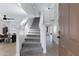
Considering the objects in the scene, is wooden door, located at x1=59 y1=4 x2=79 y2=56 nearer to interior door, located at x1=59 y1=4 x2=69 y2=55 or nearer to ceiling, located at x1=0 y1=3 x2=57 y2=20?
interior door, located at x1=59 y1=4 x2=69 y2=55

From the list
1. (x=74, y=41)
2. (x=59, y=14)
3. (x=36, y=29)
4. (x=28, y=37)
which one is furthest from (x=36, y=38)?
(x=74, y=41)

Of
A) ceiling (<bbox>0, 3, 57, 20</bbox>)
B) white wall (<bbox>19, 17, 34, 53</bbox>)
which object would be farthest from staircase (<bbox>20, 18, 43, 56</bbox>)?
ceiling (<bbox>0, 3, 57, 20</bbox>)

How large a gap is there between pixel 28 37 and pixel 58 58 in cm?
122

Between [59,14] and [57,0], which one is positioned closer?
[57,0]

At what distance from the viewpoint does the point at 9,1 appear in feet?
4.70

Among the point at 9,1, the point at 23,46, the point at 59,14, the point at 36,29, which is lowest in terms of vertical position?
the point at 23,46

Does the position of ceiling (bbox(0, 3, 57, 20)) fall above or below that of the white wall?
above

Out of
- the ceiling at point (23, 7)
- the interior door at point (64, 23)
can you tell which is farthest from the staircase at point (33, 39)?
the interior door at point (64, 23)

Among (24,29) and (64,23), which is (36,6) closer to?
(64,23)

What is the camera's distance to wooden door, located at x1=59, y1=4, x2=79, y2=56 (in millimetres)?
1318

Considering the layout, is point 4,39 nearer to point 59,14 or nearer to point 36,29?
point 36,29

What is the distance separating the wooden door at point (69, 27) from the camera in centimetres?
132

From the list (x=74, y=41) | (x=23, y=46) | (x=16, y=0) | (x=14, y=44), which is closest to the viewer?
(x=74, y=41)

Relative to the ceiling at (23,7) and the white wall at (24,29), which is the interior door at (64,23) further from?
the white wall at (24,29)
